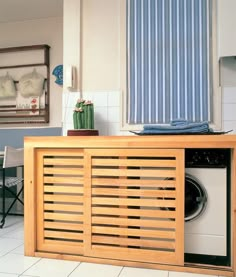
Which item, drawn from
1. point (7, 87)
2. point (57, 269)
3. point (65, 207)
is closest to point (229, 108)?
point (65, 207)

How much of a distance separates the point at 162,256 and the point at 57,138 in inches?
42.1

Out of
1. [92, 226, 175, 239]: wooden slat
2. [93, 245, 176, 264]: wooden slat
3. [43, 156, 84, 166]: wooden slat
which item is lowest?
[93, 245, 176, 264]: wooden slat

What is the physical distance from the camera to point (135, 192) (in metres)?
1.90

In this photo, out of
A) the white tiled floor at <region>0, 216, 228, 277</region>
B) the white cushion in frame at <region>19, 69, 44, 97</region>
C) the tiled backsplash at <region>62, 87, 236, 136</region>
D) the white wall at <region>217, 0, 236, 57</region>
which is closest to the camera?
the white tiled floor at <region>0, 216, 228, 277</region>

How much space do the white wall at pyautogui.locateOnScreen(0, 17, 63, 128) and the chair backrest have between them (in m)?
0.94

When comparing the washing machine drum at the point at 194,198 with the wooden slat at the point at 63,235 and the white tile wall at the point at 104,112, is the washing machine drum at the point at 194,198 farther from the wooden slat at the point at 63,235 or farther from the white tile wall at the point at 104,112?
the white tile wall at the point at 104,112

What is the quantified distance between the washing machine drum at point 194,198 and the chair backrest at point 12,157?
1.80m

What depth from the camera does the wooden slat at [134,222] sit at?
72.7 inches

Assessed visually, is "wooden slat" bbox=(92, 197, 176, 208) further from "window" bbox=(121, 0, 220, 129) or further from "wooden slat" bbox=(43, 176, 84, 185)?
"window" bbox=(121, 0, 220, 129)

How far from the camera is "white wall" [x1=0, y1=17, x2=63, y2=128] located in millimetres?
3904

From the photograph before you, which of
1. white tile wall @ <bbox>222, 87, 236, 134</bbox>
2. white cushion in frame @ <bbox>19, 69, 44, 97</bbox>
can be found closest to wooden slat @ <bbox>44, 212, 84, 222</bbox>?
white tile wall @ <bbox>222, 87, 236, 134</bbox>

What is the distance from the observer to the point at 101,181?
196 centimetres

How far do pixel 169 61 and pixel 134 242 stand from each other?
1560 mm

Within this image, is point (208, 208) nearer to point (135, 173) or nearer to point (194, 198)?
point (194, 198)
